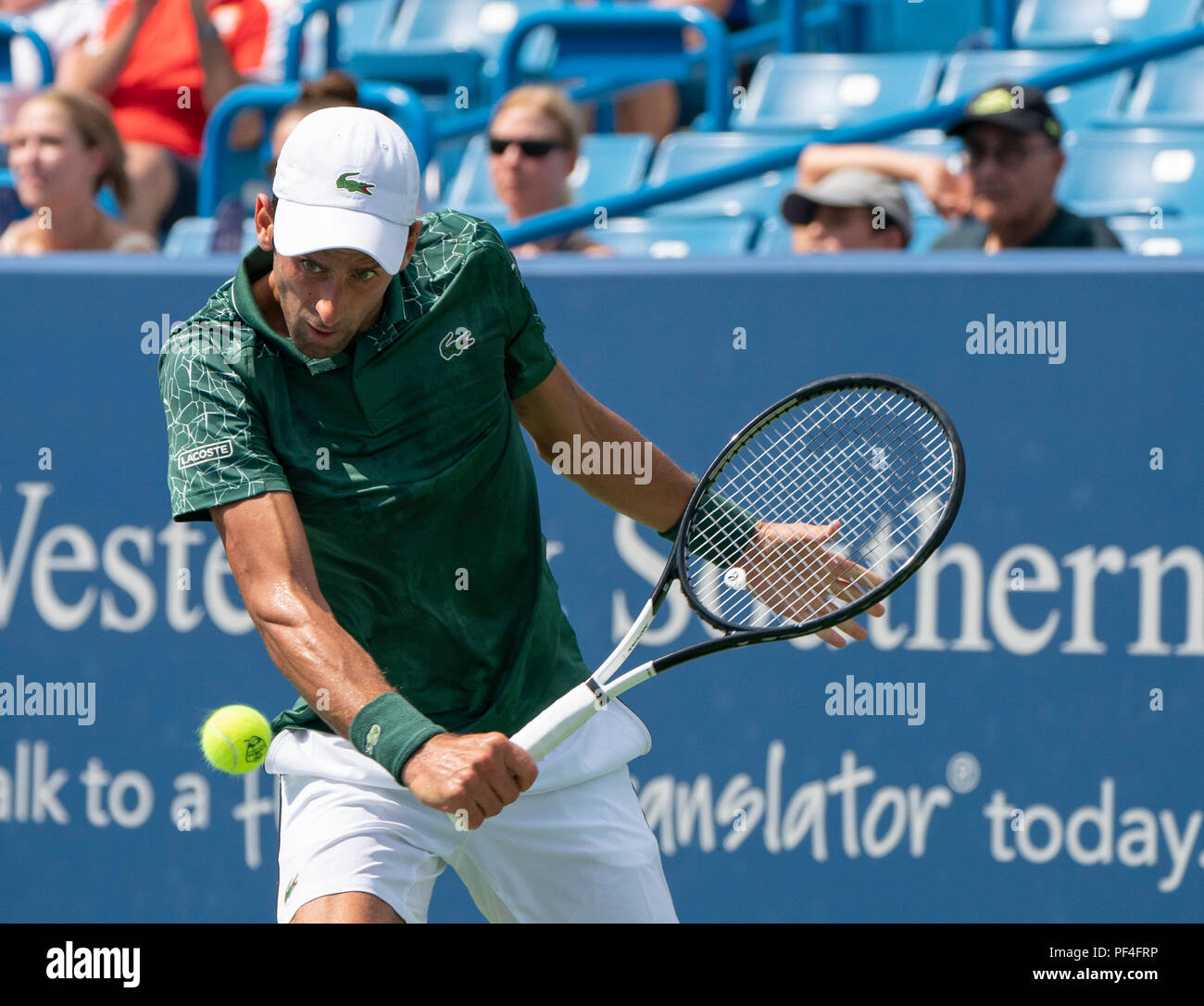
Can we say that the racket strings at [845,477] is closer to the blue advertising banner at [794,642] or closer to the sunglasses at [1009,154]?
the blue advertising banner at [794,642]

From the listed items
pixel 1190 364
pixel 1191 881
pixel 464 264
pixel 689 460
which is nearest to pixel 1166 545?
pixel 1190 364

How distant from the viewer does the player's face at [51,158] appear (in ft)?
16.8

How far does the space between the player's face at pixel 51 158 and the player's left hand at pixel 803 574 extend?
2888mm

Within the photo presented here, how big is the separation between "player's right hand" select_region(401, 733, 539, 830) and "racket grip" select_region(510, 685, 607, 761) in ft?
0.55

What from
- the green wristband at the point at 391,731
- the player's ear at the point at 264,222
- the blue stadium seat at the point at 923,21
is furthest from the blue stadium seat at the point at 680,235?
the green wristband at the point at 391,731

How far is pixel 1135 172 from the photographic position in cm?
522

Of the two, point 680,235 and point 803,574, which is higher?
point 680,235

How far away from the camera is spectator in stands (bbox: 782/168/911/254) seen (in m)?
4.65

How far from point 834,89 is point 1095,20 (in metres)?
0.91

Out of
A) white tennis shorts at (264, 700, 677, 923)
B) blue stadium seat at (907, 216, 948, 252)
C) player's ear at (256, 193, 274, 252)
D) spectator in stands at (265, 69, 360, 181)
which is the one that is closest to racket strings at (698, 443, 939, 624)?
white tennis shorts at (264, 700, 677, 923)

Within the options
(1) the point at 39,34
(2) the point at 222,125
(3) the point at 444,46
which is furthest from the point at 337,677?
(3) the point at 444,46

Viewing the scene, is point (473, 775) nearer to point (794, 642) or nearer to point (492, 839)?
point (492, 839)

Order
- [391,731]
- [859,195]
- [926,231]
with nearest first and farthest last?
[391,731]
[859,195]
[926,231]

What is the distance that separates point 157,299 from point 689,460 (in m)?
1.20
